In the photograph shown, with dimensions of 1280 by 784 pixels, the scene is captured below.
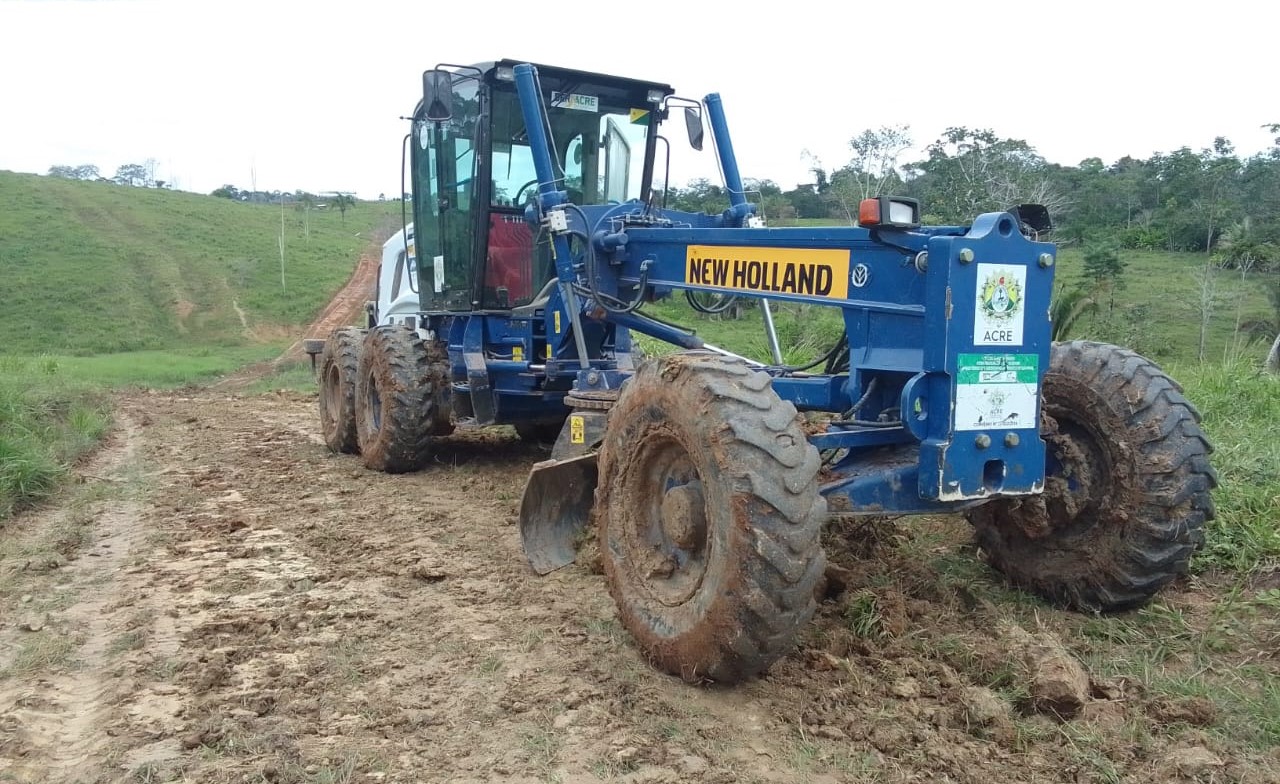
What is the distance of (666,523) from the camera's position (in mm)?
3906

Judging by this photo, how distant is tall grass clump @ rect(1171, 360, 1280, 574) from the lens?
4.79m

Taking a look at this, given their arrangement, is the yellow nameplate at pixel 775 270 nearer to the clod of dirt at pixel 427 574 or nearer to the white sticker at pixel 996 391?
the white sticker at pixel 996 391

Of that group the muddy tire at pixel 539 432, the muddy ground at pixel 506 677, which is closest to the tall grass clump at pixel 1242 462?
the muddy ground at pixel 506 677

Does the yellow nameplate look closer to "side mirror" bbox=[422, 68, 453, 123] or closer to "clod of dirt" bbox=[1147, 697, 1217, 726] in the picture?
"clod of dirt" bbox=[1147, 697, 1217, 726]

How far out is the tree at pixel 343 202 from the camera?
65662 mm

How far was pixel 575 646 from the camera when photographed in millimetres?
4066

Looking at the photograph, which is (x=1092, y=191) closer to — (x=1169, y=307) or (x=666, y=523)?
(x=1169, y=307)

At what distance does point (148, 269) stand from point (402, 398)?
35.8 meters

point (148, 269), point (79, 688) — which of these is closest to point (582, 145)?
point (79, 688)

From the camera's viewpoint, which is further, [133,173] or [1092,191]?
[133,173]

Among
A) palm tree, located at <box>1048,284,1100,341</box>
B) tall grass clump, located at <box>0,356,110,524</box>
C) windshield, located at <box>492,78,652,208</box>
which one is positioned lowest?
tall grass clump, located at <box>0,356,110,524</box>

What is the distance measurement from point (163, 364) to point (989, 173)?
2332cm

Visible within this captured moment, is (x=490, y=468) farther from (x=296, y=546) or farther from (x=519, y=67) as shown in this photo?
→ (x=519, y=67)

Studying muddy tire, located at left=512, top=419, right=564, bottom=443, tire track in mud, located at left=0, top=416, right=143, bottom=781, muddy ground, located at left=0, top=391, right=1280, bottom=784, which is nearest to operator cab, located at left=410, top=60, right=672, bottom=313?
muddy tire, located at left=512, top=419, right=564, bottom=443
